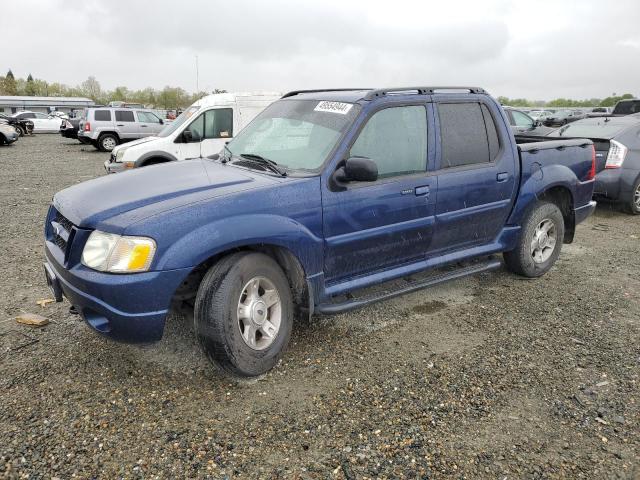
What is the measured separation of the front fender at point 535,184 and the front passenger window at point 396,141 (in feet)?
4.27

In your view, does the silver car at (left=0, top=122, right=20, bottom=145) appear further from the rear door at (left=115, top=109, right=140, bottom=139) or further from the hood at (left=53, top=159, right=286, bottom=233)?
the hood at (left=53, top=159, right=286, bottom=233)

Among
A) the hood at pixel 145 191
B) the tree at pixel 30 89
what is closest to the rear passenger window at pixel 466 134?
the hood at pixel 145 191

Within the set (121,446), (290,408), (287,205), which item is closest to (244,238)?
(287,205)

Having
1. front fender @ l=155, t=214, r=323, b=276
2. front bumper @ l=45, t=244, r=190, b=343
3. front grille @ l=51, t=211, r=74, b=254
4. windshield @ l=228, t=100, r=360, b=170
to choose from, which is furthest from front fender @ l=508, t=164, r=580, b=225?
front grille @ l=51, t=211, r=74, b=254

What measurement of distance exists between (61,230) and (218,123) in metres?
7.48

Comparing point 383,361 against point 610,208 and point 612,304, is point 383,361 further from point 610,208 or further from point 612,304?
point 610,208

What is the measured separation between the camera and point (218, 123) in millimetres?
10352

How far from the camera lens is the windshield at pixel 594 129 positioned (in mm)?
8328

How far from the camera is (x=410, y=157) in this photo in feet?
12.7

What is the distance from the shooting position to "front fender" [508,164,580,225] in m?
4.67

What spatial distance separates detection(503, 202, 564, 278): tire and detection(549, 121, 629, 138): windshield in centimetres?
422

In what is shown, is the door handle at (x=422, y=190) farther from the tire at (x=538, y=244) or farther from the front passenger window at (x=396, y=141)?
the tire at (x=538, y=244)

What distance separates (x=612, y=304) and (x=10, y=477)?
4.74 m

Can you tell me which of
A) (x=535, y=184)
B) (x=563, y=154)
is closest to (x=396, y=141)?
(x=535, y=184)
